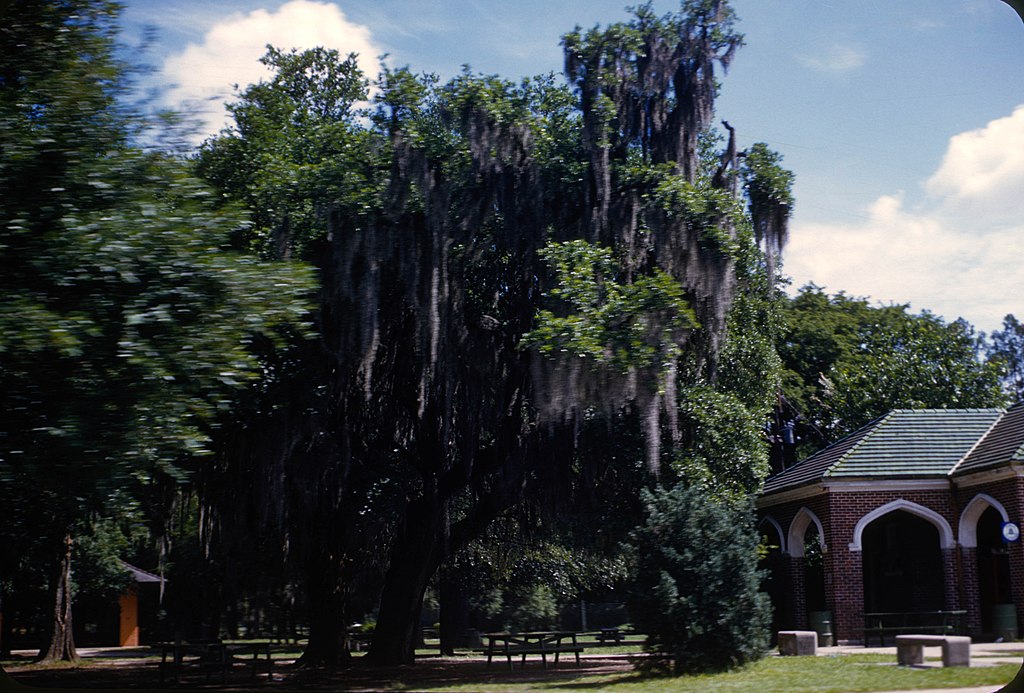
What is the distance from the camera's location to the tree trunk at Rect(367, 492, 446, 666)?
1858 cm

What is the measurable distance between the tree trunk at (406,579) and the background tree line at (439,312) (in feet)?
0.22

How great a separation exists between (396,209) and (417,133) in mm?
1241

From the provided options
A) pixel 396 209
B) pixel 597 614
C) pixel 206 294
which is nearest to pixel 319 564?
pixel 396 209

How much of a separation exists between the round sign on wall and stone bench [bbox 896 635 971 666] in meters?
5.07

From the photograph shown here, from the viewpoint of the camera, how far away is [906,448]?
840 inches

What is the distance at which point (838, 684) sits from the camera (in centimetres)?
1249

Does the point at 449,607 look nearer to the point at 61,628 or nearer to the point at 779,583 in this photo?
the point at 779,583

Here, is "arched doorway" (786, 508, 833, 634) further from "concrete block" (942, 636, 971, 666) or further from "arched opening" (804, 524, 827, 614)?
"concrete block" (942, 636, 971, 666)

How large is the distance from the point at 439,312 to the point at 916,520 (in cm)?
1318

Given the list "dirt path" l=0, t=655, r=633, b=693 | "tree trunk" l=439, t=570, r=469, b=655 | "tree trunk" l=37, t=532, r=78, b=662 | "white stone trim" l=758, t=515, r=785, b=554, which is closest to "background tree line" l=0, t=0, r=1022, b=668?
"dirt path" l=0, t=655, r=633, b=693

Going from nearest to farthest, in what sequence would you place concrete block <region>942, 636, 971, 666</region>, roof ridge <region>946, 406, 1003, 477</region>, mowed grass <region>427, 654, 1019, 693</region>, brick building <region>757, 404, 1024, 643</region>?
mowed grass <region>427, 654, 1019, 693</region> → concrete block <region>942, 636, 971, 666</region> → brick building <region>757, 404, 1024, 643</region> → roof ridge <region>946, 406, 1003, 477</region>

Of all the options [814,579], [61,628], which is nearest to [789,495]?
[814,579]

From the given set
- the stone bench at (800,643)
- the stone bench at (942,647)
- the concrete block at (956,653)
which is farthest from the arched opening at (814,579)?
the concrete block at (956,653)

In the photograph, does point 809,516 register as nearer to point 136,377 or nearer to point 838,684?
point 838,684
